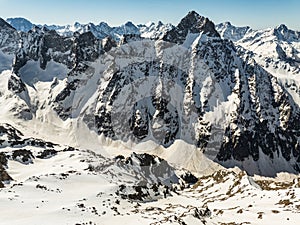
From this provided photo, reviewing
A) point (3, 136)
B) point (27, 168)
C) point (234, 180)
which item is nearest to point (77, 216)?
point (234, 180)

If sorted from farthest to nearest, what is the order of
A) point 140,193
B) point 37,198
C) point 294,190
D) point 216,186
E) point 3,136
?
point 3,136
point 216,186
point 140,193
point 294,190
point 37,198

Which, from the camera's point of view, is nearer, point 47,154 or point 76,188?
point 76,188

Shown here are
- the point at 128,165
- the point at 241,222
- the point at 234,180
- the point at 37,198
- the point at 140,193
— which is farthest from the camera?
the point at 128,165

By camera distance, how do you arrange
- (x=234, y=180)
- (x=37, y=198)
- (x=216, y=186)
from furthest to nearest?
(x=216, y=186) < (x=234, y=180) < (x=37, y=198)

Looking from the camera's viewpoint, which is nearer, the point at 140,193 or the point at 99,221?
the point at 99,221

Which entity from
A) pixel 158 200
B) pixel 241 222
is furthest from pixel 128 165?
pixel 241 222

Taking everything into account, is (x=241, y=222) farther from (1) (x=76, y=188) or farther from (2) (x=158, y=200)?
(1) (x=76, y=188)

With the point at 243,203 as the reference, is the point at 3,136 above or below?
above

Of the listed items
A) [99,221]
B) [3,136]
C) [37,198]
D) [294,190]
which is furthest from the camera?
[3,136]

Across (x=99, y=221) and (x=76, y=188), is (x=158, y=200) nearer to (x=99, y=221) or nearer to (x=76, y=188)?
(x=76, y=188)
